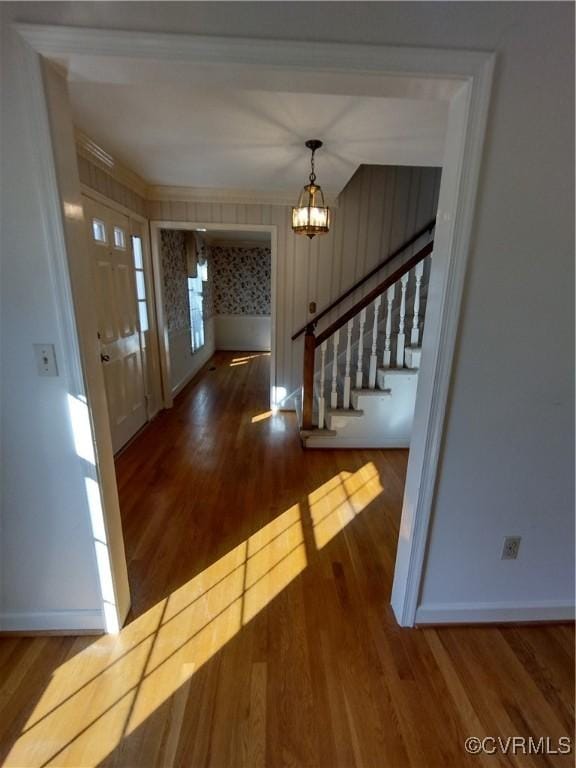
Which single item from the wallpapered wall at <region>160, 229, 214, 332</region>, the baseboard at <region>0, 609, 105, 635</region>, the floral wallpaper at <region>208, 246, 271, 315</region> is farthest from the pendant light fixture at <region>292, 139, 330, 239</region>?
the floral wallpaper at <region>208, 246, 271, 315</region>

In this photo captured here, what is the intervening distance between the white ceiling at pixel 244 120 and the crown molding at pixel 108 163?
0.17ft

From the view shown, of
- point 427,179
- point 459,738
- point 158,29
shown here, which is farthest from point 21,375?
point 427,179

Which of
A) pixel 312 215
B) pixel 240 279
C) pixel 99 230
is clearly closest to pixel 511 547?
pixel 312 215

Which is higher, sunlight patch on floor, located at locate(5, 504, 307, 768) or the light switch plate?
the light switch plate

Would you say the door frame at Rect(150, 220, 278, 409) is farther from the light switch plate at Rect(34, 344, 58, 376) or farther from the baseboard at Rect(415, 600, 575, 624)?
the baseboard at Rect(415, 600, 575, 624)

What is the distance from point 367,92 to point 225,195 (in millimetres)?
2770

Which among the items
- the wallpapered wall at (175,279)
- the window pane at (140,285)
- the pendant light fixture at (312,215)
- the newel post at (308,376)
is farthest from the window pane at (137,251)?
the newel post at (308,376)

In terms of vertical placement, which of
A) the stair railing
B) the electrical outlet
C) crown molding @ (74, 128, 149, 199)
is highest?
crown molding @ (74, 128, 149, 199)

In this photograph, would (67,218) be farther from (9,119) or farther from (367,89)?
(367,89)

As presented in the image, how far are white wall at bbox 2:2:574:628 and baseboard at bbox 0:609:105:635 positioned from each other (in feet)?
0.20

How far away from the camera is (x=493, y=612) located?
58.5 inches

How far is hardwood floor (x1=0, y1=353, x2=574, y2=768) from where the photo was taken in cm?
108

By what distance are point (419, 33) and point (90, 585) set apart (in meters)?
2.18

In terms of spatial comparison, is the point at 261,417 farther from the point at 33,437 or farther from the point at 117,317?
the point at 33,437
